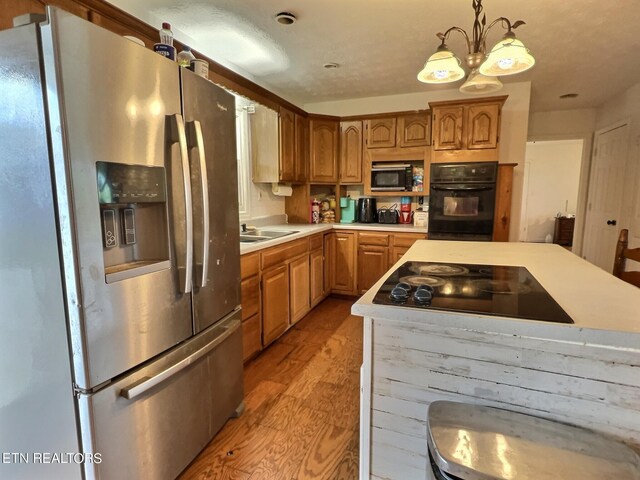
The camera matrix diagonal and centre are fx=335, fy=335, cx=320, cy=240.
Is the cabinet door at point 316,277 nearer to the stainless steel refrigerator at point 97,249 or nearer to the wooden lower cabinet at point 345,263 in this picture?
the wooden lower cabinet at point 345,263

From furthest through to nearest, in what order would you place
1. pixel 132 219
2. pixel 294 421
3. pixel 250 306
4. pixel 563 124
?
pixel 563 124 → pixel 250 306 → pixel 294 421 → pixel 132 219

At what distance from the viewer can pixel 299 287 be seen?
310cm

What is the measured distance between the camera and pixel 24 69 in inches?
37.9

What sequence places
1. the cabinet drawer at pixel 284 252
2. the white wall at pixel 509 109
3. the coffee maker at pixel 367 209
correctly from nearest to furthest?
the cabinet drawer at pixel 284 252 → the white wall at pixel 509 109 → the coffee maker at pixel 367 209

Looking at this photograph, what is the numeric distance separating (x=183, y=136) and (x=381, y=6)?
1592mm

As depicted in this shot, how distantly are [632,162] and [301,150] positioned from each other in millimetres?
3706

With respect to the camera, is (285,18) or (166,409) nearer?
(166,409)

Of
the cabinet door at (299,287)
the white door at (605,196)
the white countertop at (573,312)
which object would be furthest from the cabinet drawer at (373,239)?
the white door at (605,196)

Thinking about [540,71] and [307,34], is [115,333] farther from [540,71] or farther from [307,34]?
[540,71]

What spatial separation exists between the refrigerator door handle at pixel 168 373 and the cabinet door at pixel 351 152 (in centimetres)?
274

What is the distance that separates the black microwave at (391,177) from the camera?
12.5 ft

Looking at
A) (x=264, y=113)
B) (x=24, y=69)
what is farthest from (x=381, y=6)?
(x=24, y=69)

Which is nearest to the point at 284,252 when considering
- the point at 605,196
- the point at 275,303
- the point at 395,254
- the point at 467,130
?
the point at 275,303

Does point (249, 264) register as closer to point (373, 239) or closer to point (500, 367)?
point (500, 367)
